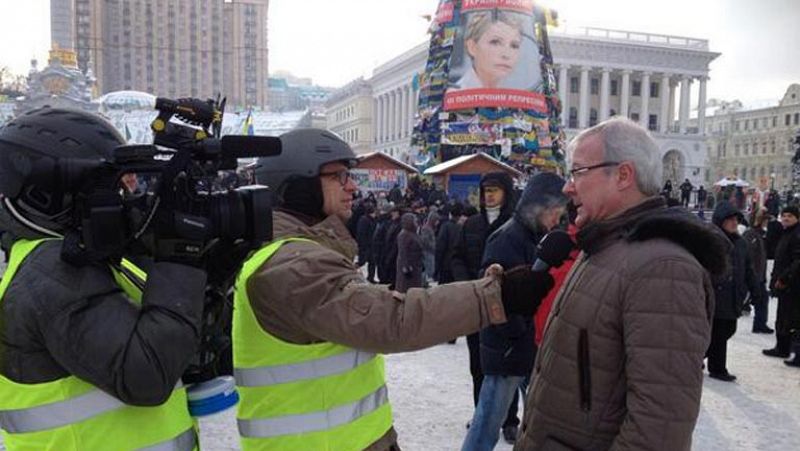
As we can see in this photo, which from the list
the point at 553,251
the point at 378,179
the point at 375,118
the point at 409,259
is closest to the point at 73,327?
the point at 553,251

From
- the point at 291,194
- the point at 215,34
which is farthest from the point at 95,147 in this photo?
the point at 215,34

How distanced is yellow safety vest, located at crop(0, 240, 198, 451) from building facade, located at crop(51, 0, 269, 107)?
105364 millimetres

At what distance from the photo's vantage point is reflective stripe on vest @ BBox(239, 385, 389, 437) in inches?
71.9

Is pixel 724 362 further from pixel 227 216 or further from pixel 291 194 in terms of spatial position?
pixel 227 216

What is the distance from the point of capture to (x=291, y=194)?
6.90ft

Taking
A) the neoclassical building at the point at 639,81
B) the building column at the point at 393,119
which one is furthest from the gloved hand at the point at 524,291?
the building column at the point at 393,119

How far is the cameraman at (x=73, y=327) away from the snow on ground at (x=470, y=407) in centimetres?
254

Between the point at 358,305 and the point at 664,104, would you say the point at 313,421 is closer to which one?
the point at 358,305

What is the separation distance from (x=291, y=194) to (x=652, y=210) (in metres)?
1.13

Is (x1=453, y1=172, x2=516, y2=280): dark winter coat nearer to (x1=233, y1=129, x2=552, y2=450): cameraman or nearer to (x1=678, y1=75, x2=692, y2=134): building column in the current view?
(x1=233, y1=129, x2=552, y2=450): cameraman

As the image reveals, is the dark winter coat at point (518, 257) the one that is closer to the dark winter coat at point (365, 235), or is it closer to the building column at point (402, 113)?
the dark winter coat at point (365, 235)

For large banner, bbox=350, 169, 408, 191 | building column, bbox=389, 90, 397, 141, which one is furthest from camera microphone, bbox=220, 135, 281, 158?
building column, bbox=389, 90, 397, 141

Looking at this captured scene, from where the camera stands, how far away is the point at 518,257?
13.1 ft

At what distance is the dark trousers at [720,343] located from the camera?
6.07m
